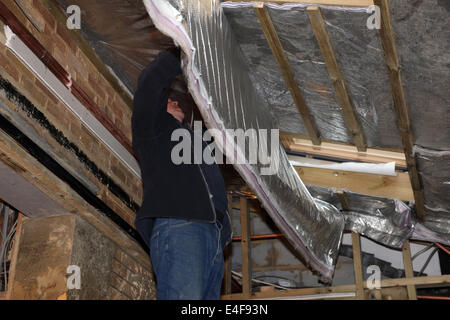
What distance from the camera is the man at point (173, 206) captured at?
2268 mm

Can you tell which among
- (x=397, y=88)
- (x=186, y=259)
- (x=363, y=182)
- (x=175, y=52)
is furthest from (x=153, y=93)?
(x=363, y=182)

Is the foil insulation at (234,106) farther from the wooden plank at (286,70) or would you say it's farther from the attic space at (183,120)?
the wooden plank at (286,70)

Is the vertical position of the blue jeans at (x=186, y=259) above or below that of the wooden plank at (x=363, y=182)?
below

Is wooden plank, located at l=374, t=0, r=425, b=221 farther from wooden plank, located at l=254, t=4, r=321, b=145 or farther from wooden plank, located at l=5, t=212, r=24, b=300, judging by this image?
wooden plank, located at l=5, t=212, r=24, b=300

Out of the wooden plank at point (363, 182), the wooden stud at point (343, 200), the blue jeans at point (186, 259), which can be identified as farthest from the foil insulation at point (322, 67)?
the blue jeans at point (186, 259)

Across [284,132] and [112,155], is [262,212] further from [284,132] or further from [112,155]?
[112,155]

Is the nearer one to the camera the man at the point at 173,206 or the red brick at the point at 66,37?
the man at the point at 173,206

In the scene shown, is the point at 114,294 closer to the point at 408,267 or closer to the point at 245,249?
the point at 245,249

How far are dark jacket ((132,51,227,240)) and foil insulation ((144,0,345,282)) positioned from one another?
14 cm

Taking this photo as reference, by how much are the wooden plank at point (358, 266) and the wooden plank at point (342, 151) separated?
3.85 feet

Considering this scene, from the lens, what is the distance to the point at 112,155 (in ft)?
12.9

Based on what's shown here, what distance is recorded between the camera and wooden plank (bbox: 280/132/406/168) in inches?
194

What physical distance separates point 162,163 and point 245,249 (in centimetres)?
371
